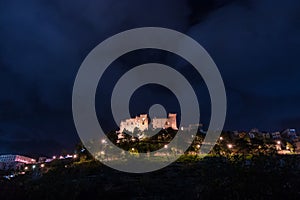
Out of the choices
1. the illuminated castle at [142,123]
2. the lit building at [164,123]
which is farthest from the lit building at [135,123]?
the lit building at [164,123]

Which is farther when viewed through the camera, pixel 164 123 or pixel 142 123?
pixel 164 123

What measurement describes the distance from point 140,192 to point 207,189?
4.86m

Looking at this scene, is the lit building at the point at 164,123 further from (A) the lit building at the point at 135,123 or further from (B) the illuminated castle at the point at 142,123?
(A) the lit building at the point at 135,123

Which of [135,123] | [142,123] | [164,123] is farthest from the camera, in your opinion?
[164,123]

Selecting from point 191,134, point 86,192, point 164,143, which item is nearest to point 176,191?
point 86,192

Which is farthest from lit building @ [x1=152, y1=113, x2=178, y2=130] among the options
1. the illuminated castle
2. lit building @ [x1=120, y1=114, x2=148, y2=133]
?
lit building @ [x1=120, y1=114, x2=148, y2=133]

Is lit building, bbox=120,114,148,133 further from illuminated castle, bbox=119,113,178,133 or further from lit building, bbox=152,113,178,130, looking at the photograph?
lit building, bbox=152,113,178,130

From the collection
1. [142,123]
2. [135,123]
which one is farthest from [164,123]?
[135,123]

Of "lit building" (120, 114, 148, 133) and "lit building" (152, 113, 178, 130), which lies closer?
"lit building" (120, 114, 148, 133)

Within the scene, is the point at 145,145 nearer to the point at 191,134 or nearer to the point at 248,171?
the point at 191,134

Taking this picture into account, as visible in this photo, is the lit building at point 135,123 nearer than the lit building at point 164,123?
Yes

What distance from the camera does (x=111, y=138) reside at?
1523 inches

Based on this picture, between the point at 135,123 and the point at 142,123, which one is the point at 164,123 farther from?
the point at 135,123

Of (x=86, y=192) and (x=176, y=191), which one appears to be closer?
(x=86, y=192)
